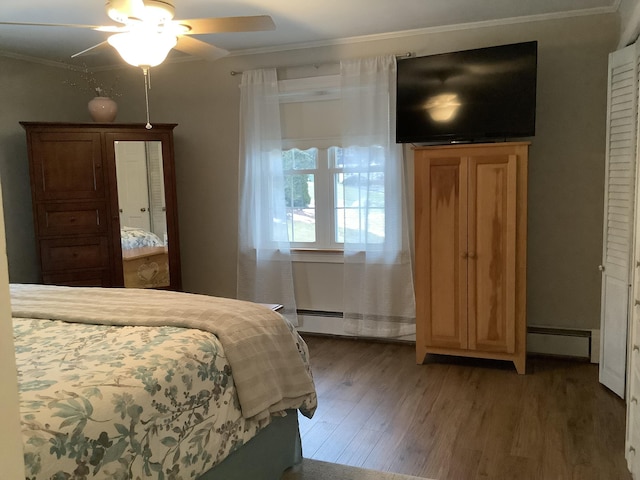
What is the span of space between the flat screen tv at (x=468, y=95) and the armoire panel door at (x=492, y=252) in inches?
11.3

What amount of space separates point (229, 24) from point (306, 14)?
126 centimetres

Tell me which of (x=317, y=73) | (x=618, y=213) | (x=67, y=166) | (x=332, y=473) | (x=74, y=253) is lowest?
(x=332, y=473)

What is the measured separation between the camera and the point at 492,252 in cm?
363

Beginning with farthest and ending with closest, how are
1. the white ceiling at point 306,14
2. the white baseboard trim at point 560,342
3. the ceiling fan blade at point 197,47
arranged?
the white baseboard trim at point 560,342 < the white ceiling at point 306,14 < the ceiling fan blade at point 197,47

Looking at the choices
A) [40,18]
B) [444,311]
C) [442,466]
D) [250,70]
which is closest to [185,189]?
[250,70]

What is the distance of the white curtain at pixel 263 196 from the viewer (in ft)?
14.9

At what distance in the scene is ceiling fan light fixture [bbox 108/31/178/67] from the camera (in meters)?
2.43

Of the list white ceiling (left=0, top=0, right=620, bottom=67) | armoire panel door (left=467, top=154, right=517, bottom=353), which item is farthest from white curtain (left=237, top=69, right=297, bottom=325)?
armoire panel door (left=467, top=154, right=517, bottom=353)

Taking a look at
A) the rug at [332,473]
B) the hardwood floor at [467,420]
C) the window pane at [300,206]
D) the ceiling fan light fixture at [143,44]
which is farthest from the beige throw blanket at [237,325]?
the window pane at [300,206]

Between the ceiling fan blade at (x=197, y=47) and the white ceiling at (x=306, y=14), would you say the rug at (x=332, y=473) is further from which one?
the white ceiling at (x=306, y=14)

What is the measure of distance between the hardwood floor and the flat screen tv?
5.44ft

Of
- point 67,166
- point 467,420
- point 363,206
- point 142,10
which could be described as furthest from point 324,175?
point 142,10

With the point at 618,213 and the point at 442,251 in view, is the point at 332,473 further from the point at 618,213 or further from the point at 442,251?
the point at 618,213

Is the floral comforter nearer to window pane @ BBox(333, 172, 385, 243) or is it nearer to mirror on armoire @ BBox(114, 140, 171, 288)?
mirror on armoire @ BBox(114, 140, 171, 288)
